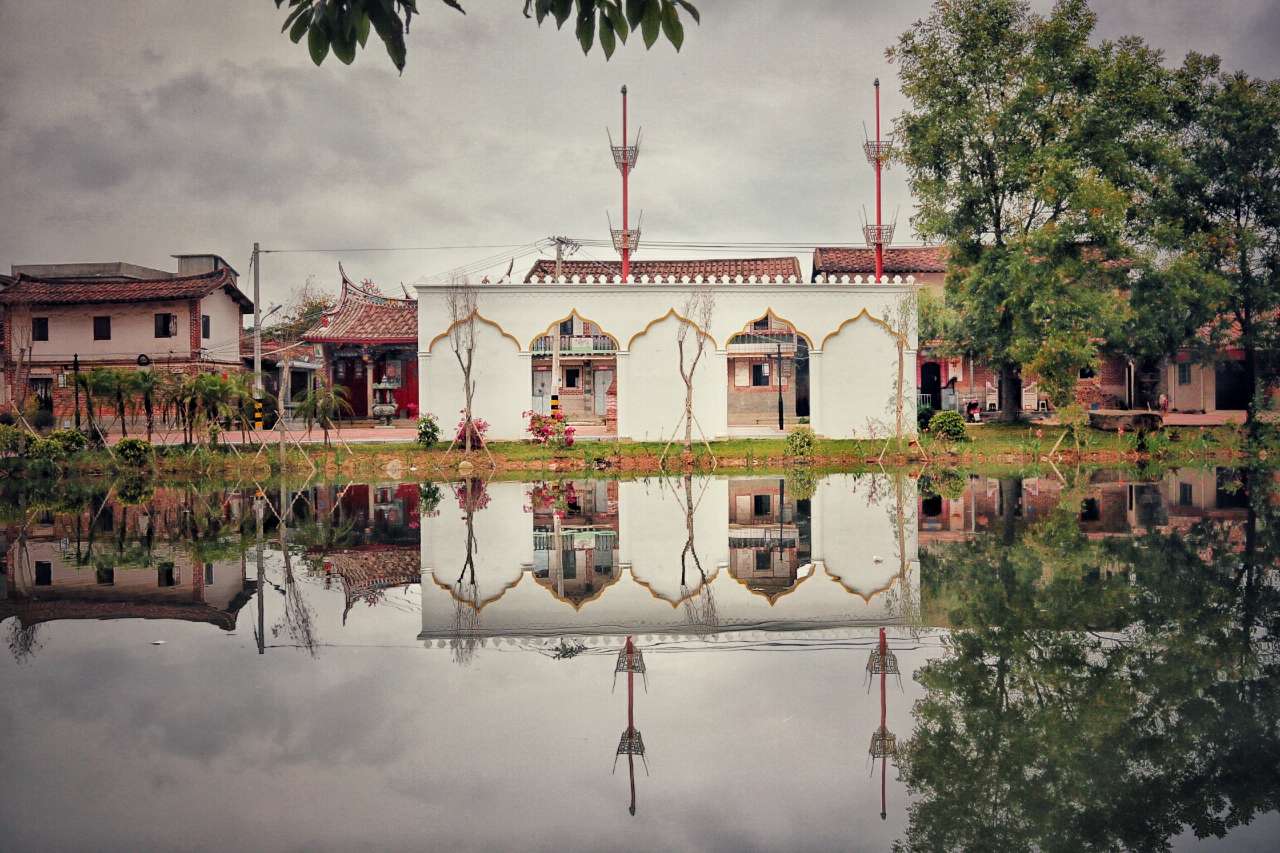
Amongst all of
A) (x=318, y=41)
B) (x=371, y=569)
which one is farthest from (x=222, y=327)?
(x=318, y=41)

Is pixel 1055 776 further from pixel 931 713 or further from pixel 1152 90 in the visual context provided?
pixel 1152 90

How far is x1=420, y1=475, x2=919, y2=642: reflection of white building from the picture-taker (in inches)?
223

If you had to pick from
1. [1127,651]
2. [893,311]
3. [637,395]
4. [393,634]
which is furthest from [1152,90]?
[393,634]

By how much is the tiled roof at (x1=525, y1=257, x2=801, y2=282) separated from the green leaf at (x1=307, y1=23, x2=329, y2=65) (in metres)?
24.5

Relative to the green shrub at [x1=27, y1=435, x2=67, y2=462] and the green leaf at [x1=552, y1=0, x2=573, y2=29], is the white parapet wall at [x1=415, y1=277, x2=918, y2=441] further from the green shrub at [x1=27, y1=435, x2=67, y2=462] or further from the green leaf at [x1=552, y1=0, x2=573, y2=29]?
the green leaf at [x1=552, y1=0, x2=573, y2=29]

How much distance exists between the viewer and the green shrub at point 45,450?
17.6m

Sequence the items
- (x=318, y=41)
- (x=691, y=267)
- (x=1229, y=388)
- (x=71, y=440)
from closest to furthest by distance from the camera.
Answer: (x=318, y=41), (x=71, y=440), (x=691, y=267), (x=1229, y=388)

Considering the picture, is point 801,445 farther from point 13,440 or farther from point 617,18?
point 617,18

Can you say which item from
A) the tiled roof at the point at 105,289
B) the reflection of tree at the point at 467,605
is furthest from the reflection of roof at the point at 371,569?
the tiled roof at the point at 105,289

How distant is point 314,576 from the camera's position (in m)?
7.35

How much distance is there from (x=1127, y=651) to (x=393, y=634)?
3.77 meters

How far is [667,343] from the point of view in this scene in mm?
20141

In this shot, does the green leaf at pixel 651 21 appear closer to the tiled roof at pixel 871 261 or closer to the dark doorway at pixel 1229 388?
the tiled roof at pixel 871 261

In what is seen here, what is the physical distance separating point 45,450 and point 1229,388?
3234 centimetres
